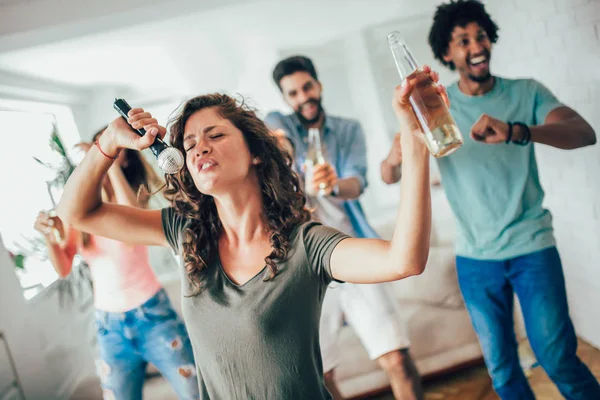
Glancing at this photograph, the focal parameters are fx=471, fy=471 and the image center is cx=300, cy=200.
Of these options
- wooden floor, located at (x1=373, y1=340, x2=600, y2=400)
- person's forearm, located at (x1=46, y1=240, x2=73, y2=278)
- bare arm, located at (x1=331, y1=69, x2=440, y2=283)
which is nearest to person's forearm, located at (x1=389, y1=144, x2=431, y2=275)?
bare arm, located at (x1=331, y1=69, x2=440, y2=283)

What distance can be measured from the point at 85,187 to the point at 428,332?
60.6 inches

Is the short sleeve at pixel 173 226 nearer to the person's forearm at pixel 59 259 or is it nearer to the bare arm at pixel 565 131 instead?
the person's forearm at pixel 59 259

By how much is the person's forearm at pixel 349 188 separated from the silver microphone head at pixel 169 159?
90 cm

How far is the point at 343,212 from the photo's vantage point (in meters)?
1.89

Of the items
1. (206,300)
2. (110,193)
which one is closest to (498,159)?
(206,300)

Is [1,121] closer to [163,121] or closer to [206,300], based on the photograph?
[163,121]

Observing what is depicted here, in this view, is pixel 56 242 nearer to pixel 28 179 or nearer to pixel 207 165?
pixel 28 179

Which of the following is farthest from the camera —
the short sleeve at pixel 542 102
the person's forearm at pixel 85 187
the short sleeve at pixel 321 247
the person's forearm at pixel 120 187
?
the person's forearm at pixel 120 187

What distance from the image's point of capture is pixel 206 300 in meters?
1.12

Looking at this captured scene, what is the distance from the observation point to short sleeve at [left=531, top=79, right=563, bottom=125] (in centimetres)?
159

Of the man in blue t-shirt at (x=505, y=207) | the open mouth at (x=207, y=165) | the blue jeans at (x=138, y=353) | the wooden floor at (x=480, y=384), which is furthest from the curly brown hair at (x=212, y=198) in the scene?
the wooden floor at (x=480, y=384)

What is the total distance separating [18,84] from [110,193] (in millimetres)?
566

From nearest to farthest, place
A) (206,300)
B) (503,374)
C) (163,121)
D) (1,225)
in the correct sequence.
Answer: (206,300)
(503,374)
(1,225)
(163,121)

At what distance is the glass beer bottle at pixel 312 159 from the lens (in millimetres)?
1737
